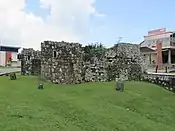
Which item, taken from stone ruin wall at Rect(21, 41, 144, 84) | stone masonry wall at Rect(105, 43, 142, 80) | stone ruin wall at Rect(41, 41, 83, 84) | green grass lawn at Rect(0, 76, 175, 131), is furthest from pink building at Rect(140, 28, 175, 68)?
green grass lawn at Rect(0, 76, 175, 131)

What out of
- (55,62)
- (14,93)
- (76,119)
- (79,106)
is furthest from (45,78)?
(76,119)

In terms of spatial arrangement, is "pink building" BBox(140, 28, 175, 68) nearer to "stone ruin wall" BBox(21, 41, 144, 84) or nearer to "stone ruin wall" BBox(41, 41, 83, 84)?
"stone ruin wall" BBox(21, 41, 144, 84)

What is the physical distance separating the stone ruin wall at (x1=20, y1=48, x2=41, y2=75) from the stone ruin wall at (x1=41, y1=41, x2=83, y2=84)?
15.0ft

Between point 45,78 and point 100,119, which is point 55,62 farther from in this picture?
point 100,119

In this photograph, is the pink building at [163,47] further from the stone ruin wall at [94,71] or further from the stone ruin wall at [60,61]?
the stone ruin wall at [60,61]

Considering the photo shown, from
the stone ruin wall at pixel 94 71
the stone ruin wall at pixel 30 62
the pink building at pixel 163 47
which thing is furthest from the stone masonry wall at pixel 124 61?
the pink building at pixel 163 47

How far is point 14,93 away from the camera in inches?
728

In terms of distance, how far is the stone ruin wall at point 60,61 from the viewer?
25.2m

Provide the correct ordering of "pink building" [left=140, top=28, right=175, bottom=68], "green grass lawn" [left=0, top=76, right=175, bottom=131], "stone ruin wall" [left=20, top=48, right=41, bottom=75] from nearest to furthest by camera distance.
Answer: "green grass lawn" [left=0, top=76, right=175, bottom=131] < "stone ruin wall" [left=20, top=48, right=41, bottom=75] < "pink building" [left=140, top=28, right=175, bottom=68]

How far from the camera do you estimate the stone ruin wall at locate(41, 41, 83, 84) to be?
25.2 metres

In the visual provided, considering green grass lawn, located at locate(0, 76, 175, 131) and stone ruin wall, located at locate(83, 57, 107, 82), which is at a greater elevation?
stone ruin wall, located at locate(83, 57, 107, 82)

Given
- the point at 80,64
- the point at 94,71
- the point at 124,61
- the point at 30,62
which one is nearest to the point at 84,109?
the point at 80,64

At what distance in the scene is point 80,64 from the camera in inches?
1043

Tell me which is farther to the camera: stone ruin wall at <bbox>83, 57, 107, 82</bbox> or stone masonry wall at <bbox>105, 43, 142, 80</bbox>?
stone masonry wall at <bbox>105, 43, 142, 80</bbox>
